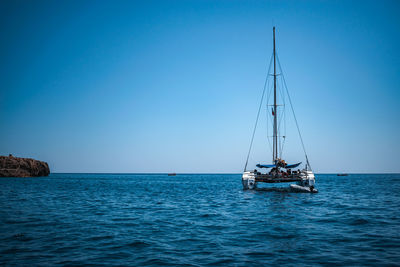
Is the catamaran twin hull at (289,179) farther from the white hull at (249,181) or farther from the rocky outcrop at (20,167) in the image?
the rocky outcrop at (20,167)

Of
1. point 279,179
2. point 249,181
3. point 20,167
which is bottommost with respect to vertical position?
point 20,167

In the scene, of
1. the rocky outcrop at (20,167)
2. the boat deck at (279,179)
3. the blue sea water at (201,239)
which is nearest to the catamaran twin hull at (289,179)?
the boat deck at (279,179)

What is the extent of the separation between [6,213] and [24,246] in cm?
979

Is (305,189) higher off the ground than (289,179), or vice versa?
(289,179)

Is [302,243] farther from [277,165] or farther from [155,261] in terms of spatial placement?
[277,165]

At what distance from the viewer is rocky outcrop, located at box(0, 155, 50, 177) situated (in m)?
105

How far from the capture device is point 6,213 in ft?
53.8

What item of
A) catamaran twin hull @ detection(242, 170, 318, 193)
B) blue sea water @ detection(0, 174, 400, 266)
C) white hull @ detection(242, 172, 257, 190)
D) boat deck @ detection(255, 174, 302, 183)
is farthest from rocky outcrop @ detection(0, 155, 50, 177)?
boat deck @ detection(255, 174, 302, 183)

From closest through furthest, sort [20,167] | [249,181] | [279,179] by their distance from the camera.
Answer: [279,179]
[249,181]
[20,167]

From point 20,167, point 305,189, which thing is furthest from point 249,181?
point 20,167

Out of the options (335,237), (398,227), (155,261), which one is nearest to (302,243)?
(335,237)

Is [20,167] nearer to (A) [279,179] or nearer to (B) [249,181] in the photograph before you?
(B) [249,181]

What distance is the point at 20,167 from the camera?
111375mm

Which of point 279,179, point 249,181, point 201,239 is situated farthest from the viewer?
point 249,181
